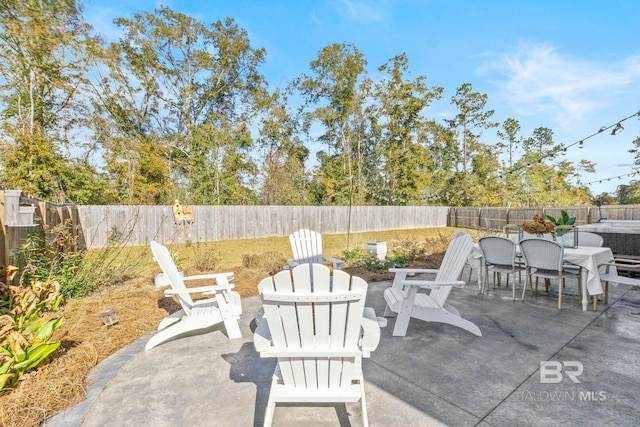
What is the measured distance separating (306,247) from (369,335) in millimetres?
3048

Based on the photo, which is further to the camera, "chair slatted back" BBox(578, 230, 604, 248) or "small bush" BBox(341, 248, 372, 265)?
"small bush" BBox(341, 248, 372, 265)

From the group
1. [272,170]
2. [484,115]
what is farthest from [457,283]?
[484,115]

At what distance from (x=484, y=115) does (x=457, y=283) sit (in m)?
22.3

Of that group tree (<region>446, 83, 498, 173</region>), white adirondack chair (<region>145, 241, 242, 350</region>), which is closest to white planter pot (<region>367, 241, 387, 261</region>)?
white adirondack chair (<region>145, 241, 242, 350</region>)

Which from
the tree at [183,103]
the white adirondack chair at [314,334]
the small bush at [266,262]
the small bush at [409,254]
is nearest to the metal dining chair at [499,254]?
the small bush at [409,254]

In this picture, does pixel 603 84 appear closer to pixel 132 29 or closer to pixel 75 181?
pixel 75 181

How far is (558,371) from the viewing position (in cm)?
209

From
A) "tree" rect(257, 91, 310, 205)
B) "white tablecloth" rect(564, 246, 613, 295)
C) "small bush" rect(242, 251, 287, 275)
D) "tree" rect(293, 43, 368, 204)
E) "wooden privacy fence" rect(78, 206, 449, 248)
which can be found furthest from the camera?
"tree" rect(293, 43, 368, 204)

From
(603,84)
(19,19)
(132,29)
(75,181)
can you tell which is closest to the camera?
(603,84)

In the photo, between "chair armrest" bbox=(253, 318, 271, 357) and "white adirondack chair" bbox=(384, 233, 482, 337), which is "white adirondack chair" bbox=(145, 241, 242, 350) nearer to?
"chair armrest" bbox=(253, 318, 271, 357)

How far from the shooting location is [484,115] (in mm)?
20953

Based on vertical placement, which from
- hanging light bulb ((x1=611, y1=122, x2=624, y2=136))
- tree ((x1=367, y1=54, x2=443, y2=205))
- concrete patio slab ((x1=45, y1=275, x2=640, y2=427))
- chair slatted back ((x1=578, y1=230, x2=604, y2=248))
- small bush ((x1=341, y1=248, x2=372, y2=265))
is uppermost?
tree ((x1=367, y1=54, x2=443, y2=205))

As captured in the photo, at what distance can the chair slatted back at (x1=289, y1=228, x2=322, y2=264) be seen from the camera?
4664 millimetres

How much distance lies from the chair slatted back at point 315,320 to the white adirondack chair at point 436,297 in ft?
4.04
